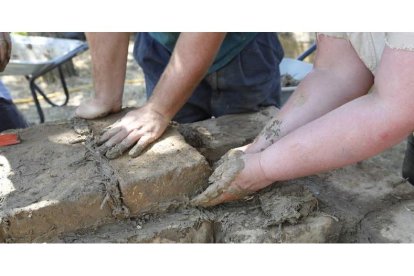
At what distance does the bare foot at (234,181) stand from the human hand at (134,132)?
307 mm

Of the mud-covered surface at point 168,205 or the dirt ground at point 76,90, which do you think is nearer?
the mud-covered surface at point 168,205

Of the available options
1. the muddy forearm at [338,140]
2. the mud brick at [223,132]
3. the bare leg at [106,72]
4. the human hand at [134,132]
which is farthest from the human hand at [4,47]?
the muddy forearm at [338,140]

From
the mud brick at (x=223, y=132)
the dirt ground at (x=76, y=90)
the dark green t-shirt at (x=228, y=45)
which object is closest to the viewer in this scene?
the mud brick at (x=223, y=132)

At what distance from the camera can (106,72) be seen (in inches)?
85.0

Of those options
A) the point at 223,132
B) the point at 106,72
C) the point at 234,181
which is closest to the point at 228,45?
the point at 223,132

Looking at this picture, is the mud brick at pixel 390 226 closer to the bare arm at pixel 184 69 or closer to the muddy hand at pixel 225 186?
the muddy hand at pixel 225 186

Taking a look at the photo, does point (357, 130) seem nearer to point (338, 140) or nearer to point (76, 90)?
point (338, 140)

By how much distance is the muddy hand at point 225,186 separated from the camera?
165 centimetres

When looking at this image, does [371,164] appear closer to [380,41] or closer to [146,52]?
[380,41]

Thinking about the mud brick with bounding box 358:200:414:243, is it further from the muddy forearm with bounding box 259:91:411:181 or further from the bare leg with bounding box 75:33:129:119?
the bare leg with bounding box 75:33:129:119

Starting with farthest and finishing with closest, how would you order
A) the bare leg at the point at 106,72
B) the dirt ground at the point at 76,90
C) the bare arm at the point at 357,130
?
1. the dirt ground at the point at 76,90
2. the bare leg at the point at 106,72
3. the bare arm at the point at 357,130

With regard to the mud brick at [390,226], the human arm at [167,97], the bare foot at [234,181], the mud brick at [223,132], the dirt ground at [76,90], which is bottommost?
the dirt ground at [76,90]
